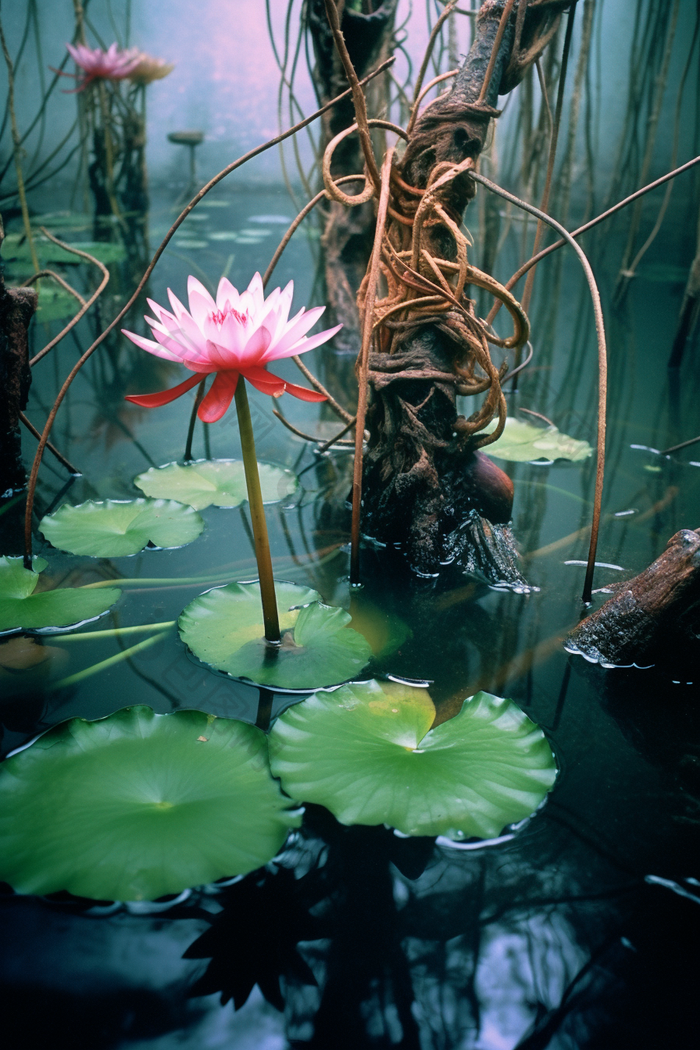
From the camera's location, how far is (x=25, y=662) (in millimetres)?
651

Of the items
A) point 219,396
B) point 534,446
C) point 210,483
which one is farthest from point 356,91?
point 534,446

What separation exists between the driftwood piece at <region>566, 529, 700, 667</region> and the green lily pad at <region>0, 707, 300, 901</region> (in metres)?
0.37

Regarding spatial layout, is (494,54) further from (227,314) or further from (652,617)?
(652,617)

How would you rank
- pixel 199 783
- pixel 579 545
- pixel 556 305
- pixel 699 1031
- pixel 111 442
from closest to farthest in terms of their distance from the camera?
pixel 699 1031
pixel 199 783
pixel 579 545
pixel 111 442
pixel 556 305

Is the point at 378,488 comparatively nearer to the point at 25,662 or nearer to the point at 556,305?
the point at 25,662

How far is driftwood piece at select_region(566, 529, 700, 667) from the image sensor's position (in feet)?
2.15

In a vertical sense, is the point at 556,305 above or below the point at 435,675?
above

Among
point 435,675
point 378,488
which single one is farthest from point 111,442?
point 435,675

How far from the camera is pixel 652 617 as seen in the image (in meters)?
0.66

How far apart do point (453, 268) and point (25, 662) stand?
0.65 metres

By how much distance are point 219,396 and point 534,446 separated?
77 cm

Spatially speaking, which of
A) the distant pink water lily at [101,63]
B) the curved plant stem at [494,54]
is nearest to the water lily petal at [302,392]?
the curved plant stem at [494,54]

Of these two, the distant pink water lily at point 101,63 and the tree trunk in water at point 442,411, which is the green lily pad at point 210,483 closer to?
the tree trunk in water at point 442,411

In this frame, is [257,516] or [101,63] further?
[101,63]
